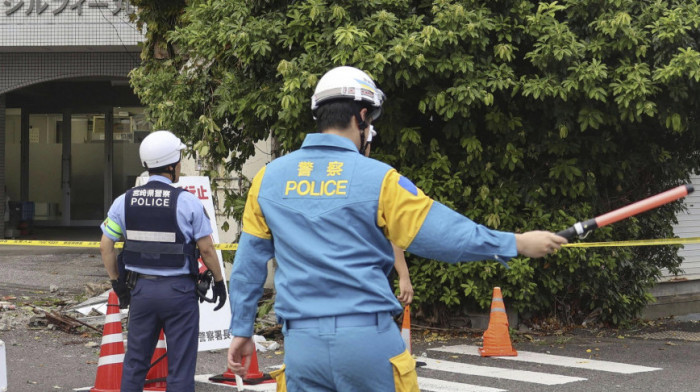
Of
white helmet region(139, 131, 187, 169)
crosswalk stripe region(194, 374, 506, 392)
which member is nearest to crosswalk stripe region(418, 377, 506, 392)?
crosswalk stripe region(194, 374, 506, 392)

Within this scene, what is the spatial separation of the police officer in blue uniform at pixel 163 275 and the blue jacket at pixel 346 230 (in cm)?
259

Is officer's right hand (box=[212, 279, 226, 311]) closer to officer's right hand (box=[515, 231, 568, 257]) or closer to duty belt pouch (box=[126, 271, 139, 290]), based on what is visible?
duty belt pouch (box=[126, 271, 139, 290])

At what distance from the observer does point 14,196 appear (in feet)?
86.0

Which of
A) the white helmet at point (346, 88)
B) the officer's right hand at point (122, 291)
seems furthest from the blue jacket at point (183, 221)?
the white helmet at point (346, 88)

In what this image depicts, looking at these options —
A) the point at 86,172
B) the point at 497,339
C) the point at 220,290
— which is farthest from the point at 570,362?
the point at 86,172

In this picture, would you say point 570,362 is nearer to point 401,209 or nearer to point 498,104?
point 498,104

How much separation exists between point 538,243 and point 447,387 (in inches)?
188

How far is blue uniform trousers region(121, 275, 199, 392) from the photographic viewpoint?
6066mm

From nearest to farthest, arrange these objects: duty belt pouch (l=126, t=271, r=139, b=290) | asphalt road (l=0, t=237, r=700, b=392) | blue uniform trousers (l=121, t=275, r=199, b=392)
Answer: blue uniform trousers (l=121, t=275, r=199, b=392) < duty belt pouch (l=126, t=271, r=139, b=290) < asphalt road (l=0, t=237, r=700, b=392)

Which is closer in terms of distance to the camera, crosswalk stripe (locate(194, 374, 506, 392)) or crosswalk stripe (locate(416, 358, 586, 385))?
crosswalk stripe (locate(194, 374, 506, 392))

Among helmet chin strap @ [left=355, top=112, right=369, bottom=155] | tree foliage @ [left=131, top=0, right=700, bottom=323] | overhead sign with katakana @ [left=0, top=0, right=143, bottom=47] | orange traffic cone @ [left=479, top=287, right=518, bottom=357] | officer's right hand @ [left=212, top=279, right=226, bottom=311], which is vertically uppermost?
overhead sign with katakana @ [left=0, top=0, right=143, bottom=47]

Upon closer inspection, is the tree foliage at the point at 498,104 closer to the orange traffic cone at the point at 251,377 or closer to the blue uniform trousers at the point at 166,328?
the orange traffic cone at the point at 251,377

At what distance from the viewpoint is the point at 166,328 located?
6.12 meters

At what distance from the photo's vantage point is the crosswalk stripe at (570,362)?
873cm
